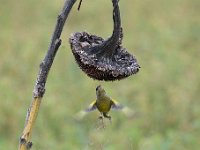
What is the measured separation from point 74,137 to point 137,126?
0.66m

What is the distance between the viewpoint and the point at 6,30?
25.3 feet

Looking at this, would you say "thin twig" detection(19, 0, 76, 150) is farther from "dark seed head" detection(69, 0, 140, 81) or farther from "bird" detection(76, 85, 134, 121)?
"bird" detection(76, 85, 134, 121)

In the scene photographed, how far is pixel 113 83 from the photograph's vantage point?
6.20 meters

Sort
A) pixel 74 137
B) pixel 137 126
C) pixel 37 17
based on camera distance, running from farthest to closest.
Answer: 1. pixel 37 17
2. pixel 137 126
3. pixel 74 137

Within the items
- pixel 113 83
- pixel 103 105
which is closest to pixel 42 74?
pixel 103 105

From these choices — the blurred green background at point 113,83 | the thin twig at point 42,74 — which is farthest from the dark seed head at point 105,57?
the blurred green background at point 113,83

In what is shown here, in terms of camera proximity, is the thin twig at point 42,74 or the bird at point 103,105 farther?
the bird at point 103,105

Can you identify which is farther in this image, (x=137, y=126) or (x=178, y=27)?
(x=178, y=27)

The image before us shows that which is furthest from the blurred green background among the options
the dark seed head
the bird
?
the dark seed head

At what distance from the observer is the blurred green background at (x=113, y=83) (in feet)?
16.0

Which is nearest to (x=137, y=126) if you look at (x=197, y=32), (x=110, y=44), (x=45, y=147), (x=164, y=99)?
(x=164, y=99)

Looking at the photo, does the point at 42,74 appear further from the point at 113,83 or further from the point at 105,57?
the point at 113,83

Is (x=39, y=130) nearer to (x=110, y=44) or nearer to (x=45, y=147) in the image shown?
(x=45, y=147)

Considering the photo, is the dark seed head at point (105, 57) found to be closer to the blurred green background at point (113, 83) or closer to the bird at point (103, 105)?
the bird at point (103, 105)
